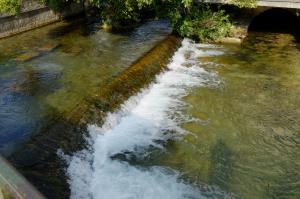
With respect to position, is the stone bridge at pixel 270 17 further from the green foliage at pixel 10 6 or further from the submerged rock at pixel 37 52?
the green foliage at pixel 10 6

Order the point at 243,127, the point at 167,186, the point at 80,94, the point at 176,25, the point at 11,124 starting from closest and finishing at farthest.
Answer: the point at 167,186 → the point at 11,124 → the point at 243,127 → the point at 80,94 → the point at 176,25

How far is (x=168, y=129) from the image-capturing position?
9.20 meters

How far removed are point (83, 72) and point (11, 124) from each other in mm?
3776

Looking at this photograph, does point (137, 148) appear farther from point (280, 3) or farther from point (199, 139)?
point (280, 3)

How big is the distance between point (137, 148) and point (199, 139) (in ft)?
4.98

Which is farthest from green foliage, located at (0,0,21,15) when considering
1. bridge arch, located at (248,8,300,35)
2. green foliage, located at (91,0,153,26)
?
bridge arch, located at (248,8,300,35)

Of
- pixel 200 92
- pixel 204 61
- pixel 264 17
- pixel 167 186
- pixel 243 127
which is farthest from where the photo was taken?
pixel 264 17

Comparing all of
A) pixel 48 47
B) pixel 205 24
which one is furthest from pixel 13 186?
pixel 205 24

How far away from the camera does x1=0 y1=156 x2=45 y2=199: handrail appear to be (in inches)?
93.7

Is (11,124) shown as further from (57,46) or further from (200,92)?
(57,46)

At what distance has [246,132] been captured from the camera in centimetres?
921

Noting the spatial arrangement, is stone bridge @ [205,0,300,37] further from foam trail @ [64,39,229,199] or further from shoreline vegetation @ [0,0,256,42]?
foam trail @ [64,39,229,199]

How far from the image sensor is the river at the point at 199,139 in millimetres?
7199

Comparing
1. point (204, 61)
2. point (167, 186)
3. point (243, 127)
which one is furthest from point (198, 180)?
point (204, 61)
